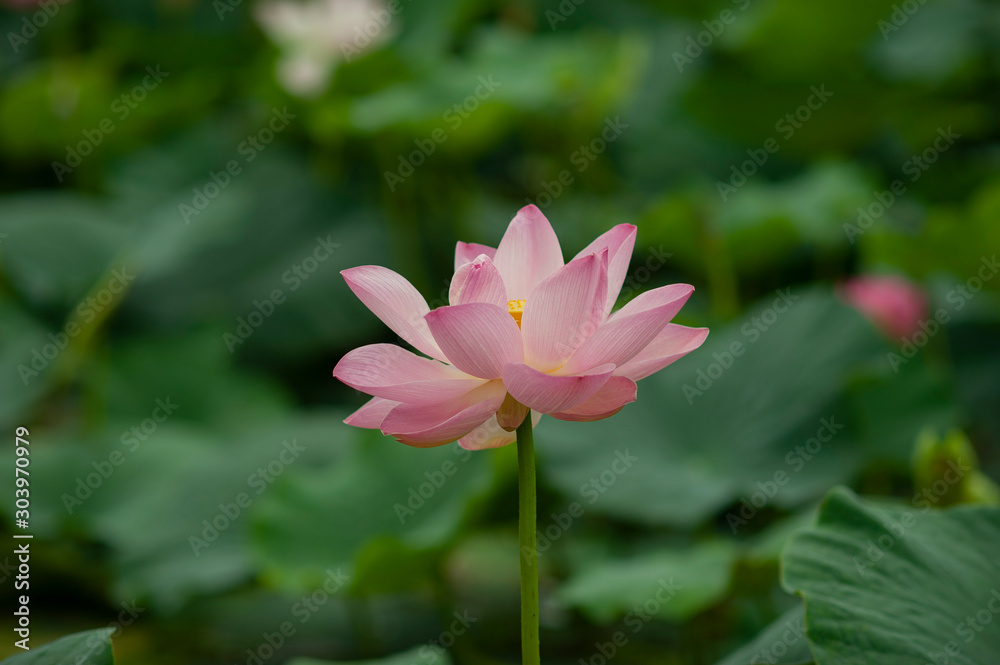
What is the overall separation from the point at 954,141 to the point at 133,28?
2014 mm

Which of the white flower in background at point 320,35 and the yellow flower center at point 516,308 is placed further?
the white flower in background at point 320,35

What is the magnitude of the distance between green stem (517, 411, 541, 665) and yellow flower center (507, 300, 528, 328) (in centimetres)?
6

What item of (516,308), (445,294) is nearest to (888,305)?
(445,294)

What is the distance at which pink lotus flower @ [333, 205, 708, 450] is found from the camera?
392 mm

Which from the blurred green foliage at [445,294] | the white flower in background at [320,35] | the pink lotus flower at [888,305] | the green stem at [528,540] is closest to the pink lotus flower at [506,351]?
the green stem at [528,540]

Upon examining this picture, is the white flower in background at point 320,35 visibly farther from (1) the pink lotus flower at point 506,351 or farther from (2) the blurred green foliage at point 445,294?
(1) the pink lotus flower at point 506,351

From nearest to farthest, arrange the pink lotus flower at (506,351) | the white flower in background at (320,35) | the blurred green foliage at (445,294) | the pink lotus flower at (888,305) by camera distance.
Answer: the pink lotus flower at (506,351) → the blurred green foliage at (445,294) → the pink lotus flower at (888,305) → the white flower in background at (320,35)

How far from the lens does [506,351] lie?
40cm

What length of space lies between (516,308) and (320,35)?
1376 mm

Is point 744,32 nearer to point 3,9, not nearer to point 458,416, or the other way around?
point 458,416

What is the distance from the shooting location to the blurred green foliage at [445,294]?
98 centimetres

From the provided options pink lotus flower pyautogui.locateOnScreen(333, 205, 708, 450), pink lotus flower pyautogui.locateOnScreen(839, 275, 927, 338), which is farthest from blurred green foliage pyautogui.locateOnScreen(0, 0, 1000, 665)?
pink lotus flower pyautogui.locateOnScreen(333, 205, 708, 450)

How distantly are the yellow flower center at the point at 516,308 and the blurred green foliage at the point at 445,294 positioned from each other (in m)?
0.21

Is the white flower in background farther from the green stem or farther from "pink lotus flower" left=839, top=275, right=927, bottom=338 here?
the green stem
